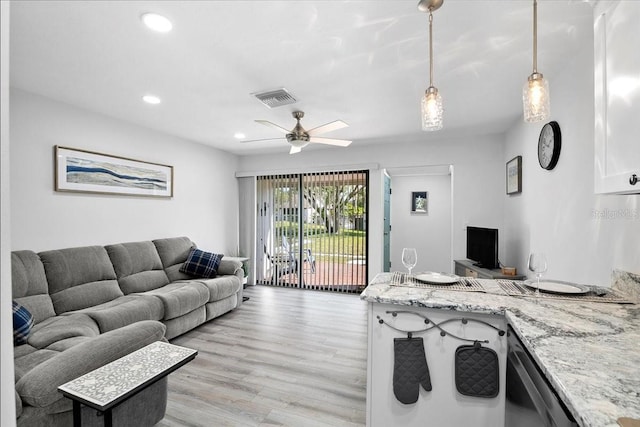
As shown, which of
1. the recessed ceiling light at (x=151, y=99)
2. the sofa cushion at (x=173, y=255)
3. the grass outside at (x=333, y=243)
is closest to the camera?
the recessed ceiling light at (x=151, y=99)

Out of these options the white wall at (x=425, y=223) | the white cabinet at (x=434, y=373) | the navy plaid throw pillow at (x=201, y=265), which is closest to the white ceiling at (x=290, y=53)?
the white cabinet at (x=434, y=373)

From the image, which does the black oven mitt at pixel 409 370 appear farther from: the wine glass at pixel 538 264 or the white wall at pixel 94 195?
the white wall at pixel 94 195

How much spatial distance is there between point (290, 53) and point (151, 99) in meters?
1.77

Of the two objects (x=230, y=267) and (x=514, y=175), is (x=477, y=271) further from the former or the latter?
(x=230, y=267)

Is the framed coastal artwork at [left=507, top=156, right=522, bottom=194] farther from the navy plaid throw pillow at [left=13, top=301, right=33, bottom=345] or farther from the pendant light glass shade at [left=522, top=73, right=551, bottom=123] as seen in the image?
the navy plaid throw pillow at [left=13, top=301, right=33, bottom=345]

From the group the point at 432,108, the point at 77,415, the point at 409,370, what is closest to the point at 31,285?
the point at 77,415

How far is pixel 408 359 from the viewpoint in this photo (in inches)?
60.4

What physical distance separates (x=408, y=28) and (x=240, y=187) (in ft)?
15.3

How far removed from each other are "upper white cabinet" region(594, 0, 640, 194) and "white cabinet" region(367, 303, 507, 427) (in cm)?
78

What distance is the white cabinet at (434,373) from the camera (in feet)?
4.75

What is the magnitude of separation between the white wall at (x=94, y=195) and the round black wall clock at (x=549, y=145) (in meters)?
4.56

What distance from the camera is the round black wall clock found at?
245 centimetres

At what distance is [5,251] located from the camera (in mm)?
529

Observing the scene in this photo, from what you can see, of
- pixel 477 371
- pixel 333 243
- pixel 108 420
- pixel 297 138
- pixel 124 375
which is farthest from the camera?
pixel 333 243
